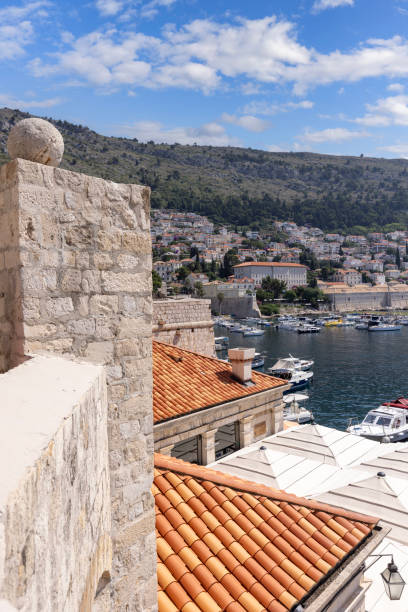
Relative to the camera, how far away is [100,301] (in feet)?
8.17

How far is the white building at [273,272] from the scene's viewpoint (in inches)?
4254

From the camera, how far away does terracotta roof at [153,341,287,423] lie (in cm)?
839

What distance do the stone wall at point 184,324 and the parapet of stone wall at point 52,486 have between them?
33.7 ft

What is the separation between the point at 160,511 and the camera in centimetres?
386

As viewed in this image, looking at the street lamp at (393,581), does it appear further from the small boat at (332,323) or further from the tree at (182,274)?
the tree at (182,274)

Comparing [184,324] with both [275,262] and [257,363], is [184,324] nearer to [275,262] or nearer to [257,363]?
[257,363]

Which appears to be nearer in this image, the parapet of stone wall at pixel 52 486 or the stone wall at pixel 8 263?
the parapet of stone wall at pixel 52 486

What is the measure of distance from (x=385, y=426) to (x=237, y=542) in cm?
1965

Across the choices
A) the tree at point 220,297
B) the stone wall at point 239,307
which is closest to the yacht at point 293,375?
the stone wall at point 239,307

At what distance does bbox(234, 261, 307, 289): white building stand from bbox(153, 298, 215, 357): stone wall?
300 ft

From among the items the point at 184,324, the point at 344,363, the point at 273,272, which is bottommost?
the point at 344,363

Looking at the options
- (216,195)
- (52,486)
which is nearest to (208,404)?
(52,486)

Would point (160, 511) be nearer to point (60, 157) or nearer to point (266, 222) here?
point (60, 157)

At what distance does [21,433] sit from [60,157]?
1725 millimetres
